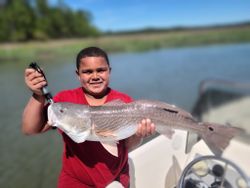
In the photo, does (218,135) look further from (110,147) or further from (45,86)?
(45,86)

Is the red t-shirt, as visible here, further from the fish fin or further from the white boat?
the white boat

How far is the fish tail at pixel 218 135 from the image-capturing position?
8.73ft

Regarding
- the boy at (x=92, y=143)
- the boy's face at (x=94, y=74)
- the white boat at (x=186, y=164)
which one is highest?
the boy's face at (x=94, y=74)

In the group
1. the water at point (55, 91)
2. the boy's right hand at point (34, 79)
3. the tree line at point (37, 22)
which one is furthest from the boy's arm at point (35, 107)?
the tree line at point (37, 22)

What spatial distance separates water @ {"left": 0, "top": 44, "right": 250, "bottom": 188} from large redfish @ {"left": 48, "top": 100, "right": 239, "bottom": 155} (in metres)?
3.35

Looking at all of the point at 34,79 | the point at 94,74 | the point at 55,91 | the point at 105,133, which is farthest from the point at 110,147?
the point at 55,91

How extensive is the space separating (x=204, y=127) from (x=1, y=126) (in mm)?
8109

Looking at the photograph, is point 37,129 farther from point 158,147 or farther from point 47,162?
point 47,162

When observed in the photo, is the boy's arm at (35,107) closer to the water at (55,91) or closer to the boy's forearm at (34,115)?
the boy's forearm at (34,115)

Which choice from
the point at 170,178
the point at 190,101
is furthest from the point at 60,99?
the point at 190,101

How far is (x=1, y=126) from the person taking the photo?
965 centimetres

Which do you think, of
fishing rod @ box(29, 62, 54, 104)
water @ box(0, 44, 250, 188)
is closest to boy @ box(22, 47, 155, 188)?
fishing rod @ box(29, 62, 54, 104)

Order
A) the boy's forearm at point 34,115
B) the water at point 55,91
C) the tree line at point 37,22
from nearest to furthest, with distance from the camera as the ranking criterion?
the boy's forearm at point 34,115 < the water at point 55,91 < the tree line at point 37,22

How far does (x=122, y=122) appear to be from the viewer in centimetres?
269
